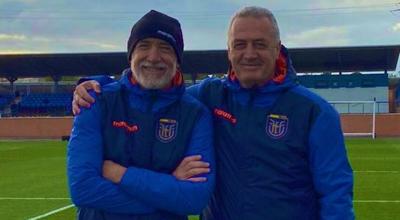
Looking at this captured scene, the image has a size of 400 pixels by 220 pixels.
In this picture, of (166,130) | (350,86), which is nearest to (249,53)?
(166,130)

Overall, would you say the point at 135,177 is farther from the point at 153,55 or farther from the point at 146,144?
the point at 153,55

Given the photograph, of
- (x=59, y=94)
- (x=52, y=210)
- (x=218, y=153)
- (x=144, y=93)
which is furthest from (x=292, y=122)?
(x=59, y=94)

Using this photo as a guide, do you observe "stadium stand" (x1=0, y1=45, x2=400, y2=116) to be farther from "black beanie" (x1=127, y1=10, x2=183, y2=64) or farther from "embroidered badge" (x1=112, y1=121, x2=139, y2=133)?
"embroidered badge" (x1=112, y1=121, x2=139, y2=133)

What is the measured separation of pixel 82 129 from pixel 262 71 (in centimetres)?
88

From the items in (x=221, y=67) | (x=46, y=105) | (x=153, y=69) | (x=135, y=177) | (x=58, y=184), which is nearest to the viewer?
(x=135, y=177)

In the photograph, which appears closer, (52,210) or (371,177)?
(52,210)

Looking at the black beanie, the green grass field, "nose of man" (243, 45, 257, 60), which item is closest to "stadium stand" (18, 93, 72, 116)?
the green grass field

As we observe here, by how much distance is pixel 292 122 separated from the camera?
3.05 metres

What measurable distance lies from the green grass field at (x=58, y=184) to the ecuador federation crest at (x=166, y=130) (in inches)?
224

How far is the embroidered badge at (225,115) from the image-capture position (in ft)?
10.2

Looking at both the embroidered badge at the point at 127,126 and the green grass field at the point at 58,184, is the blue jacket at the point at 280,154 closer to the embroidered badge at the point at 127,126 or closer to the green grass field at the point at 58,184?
the embroidered badge at the point at 127,126

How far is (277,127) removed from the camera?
3053 mm

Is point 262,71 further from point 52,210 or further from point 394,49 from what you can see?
point 394,49

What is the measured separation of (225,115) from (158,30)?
0.51 meters
